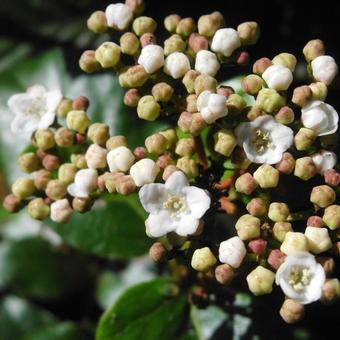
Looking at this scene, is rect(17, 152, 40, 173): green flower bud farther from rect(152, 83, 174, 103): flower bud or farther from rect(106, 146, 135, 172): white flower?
rect(152, 83, 174, 103): flower bud

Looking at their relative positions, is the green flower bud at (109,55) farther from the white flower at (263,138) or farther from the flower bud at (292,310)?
the flower bud at (292,310)

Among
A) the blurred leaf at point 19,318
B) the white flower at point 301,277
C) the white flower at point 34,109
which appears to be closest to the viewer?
the white flower at point 301,277

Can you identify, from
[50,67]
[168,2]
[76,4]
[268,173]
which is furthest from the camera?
[76,4]

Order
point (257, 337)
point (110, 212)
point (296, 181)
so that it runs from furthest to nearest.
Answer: point (110, 212), point (257, 337), point (296, 181)

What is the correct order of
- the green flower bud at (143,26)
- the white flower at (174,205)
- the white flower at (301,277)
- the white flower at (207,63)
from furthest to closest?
the green flower bud at (143,26) < the white flower at (207,63) < the white flower at (174,205) < the white flower at (301,277)

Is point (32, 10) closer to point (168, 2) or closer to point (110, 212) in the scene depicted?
point (168, 2)

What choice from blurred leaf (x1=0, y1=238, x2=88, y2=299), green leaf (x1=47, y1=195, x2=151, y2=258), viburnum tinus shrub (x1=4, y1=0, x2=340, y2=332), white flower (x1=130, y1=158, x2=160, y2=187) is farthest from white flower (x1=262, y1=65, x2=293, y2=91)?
blurred leaf (x1=0, y1=238, x2=88, y2=299)

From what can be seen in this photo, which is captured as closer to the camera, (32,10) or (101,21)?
(101,21)

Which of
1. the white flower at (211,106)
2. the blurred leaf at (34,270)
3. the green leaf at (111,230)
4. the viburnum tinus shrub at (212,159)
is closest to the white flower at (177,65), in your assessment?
the viburnum tinus shrub at (212,159)

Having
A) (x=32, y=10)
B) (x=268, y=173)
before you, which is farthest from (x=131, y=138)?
(x=32, y=10)
